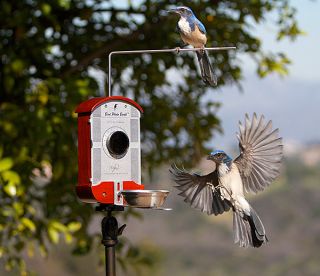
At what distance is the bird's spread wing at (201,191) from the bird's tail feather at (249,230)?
13 cm

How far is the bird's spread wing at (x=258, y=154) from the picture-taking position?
330cm

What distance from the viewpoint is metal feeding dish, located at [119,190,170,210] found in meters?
4.02

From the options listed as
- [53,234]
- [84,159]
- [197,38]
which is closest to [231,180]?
[197,38]

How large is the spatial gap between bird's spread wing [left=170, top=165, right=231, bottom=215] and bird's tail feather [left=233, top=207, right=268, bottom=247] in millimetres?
131

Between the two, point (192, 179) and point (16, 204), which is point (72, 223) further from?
point (192, 179)

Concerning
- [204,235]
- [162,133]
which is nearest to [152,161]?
[162,133]

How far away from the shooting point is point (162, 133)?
772 cm

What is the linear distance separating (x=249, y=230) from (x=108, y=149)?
115 cm

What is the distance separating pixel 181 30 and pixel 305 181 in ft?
134

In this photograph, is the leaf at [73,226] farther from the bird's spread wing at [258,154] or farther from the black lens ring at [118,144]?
the bird's spread wing at [258,154]

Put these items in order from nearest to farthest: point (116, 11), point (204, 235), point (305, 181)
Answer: point (116, 11)
point (204, 235)
point (305, 181)

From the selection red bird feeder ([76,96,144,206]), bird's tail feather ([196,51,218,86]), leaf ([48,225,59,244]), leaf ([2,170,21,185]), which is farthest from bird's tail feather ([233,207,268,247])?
leaf ([48,225,59,244])

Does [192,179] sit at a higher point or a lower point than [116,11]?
lower

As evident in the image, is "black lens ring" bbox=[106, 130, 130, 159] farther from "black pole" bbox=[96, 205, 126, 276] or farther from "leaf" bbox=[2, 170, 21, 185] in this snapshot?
"leaf" bbox=[2, 170, 21, 185]
